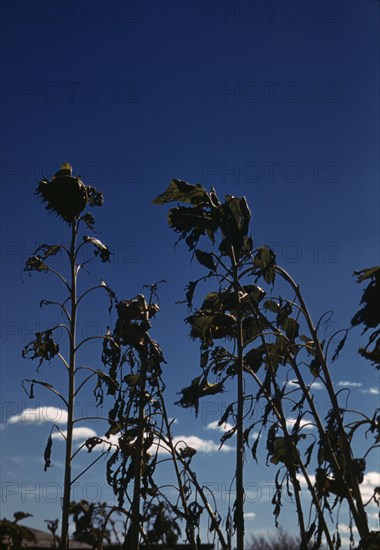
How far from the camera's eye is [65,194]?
5805mm

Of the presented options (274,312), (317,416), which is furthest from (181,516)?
(274,312)

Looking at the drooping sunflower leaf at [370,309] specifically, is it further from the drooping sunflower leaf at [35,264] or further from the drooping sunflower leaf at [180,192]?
the drooping sunflower leaf at [35,264]

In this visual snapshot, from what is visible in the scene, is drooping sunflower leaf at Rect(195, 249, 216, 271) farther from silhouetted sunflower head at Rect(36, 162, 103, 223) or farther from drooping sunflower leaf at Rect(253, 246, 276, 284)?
Answer: silhouetted sunflower head at Rect(36, 162, 103, 223)

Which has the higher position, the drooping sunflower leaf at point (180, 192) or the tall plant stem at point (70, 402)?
the drooping sunflower leaf at point (180, 192)

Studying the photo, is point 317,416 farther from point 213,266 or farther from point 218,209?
point 218,209

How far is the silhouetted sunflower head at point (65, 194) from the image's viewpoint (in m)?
5.78

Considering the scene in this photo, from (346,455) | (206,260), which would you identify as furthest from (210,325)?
(346,455)

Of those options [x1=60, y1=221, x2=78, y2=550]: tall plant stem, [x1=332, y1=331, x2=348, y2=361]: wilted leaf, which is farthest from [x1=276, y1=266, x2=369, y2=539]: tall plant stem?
[x1=60, y1=221, x2=78, y2=550]: tall plant stem

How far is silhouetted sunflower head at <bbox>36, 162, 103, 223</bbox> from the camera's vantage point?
5.78 metres

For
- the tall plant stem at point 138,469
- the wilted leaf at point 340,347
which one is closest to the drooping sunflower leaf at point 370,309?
the wilted leaf at point 340,347

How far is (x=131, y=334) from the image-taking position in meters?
5.69

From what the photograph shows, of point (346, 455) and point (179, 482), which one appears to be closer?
point (346, 455)

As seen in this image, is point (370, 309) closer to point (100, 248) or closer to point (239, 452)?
point (239, 452)

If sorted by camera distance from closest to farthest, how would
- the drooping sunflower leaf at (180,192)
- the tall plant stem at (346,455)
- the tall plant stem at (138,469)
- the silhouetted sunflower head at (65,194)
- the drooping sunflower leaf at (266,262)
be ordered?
the tall plant stem at (346,455)
the drooping sunflower leaf at (266,262)
the drooping sunflower leaf at (180,192)
the tall plant stem at (138,469)
the silhouetted sunflower head at (65,194)
